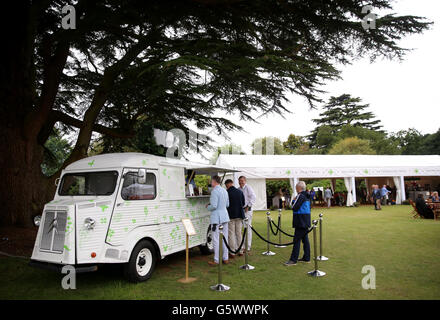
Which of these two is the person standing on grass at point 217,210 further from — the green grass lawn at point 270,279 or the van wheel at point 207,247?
the van wheel at point 207,247

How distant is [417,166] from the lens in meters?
23.5

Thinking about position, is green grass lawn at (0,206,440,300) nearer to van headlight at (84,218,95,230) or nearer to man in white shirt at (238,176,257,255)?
man in white shirt at (238,176,257,255)

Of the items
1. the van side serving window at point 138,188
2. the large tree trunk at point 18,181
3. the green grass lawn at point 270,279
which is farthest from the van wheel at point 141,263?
the large tree trunk at point 18,181

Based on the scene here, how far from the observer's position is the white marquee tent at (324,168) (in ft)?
67.6

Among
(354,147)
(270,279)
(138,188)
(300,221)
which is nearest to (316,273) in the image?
(270,279)

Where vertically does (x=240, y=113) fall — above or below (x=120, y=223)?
above

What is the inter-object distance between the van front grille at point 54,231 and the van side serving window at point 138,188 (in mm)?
1081

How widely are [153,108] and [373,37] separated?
7.18 metres

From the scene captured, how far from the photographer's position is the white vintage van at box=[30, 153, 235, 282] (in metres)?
5.00

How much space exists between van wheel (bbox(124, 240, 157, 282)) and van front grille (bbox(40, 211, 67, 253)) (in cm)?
117

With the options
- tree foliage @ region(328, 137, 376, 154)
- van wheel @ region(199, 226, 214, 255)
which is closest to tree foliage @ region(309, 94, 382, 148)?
tree foliage @ region(328, 137, 376, 154)

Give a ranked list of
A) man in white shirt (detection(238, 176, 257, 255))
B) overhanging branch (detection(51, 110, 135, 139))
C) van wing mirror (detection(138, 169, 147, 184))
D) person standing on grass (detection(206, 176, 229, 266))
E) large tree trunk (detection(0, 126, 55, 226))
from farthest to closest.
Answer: overhanging branch (detection(51, 110, 135, 139)) → large tree trunk (detection(0, 126, 55, 226)) → man in white shirt (detection(238, 176, 257, 255)) → person standing on grass (detection(206, 176, 229, 266)) → van wing mirror (detection(138, 169, 147, 184))
